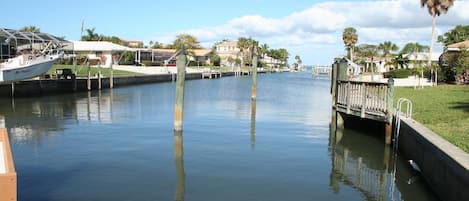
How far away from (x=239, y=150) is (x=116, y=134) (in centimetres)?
639

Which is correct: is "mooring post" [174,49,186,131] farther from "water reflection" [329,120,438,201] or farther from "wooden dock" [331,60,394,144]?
"wooden dock" [331,60,394,144]

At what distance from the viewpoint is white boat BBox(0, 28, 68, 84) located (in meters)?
34.8

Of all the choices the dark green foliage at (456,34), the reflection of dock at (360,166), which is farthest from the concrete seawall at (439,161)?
the dark green foliage at (456,34)

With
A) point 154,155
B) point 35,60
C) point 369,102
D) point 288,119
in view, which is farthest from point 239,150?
point 35,60

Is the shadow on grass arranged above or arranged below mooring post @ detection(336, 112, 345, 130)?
above

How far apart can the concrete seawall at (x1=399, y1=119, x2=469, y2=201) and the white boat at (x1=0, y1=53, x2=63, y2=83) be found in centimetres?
2944

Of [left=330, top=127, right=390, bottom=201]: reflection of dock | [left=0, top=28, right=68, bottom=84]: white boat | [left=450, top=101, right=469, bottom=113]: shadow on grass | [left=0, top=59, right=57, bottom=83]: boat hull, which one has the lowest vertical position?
[left=330, top=127, right=390, bottom=201]: reflection of dock

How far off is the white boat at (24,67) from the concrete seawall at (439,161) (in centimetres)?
2944

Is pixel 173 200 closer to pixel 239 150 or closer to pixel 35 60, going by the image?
pixel 239 150

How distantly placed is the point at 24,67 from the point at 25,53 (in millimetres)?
4501

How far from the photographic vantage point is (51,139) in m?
19.1

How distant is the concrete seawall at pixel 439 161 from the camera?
8.75 m

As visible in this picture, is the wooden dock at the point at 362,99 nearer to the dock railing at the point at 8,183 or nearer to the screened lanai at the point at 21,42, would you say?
the dock railing at the point at 8,183

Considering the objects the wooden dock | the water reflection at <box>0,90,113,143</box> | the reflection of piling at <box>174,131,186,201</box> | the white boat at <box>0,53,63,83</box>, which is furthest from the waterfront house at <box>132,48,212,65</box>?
the reflection of piling at <box>174,131,186,201</box>
